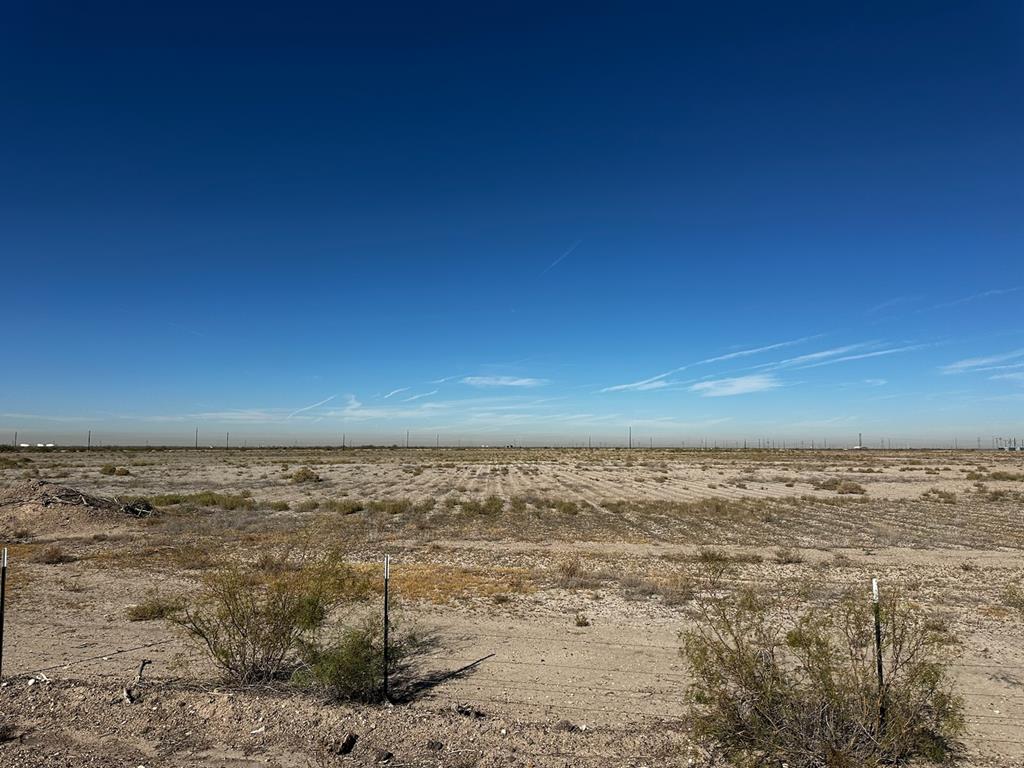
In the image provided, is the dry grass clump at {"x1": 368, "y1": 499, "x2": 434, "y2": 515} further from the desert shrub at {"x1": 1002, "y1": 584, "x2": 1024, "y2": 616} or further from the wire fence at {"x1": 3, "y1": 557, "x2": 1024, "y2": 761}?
the desert shrub at {"x1": 1002, "y1": 584, "x2": 1024, "y2": 616}

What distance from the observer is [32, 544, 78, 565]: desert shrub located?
16891 millimetres

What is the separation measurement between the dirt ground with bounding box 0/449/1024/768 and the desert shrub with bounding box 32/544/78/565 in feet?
0.27

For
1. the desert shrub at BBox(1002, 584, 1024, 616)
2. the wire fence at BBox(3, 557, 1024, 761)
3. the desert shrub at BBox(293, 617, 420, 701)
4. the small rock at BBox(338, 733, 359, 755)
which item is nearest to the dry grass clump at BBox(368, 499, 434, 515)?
the wire fence at BBox(3, 557, 1024, 761)

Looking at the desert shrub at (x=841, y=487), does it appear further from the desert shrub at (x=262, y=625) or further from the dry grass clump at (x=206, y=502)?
the desert shrub at (x=262, y=625)

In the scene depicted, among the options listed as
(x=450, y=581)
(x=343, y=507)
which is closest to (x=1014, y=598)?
(x=450, y=581)

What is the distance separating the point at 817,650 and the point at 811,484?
47.2 m

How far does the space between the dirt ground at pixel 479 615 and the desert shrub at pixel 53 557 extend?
82 mm

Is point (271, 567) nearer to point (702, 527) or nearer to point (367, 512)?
point (367, 512)

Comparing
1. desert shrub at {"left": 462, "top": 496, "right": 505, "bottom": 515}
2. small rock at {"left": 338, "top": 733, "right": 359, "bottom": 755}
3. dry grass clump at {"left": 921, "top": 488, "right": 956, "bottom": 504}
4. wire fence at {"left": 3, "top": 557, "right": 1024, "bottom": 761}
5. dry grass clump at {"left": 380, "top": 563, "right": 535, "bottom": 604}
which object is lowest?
dry grass clump at {"left": 921, "top": 488, "right": 956, "bottom": 504}

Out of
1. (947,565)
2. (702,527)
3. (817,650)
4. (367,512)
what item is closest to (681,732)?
(817,650)

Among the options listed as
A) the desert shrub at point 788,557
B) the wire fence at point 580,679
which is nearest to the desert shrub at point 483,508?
the desert shrub at point 788,557

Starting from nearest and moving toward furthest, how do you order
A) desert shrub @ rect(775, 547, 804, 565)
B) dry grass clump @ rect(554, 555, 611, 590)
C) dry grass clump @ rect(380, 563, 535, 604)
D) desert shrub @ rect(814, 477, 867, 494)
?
dry grass clump @ rect(380, 563, 535, 604) < dry grass clump @ rect(554, 555, 611, 590) < desert shrub @ rect(775, 547, 804, 565) < desert shrub @ rect(814, 477, 867, 494)

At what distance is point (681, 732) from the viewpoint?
21.3ft

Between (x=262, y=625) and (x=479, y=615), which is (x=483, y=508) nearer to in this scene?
(x=479, y=615)
